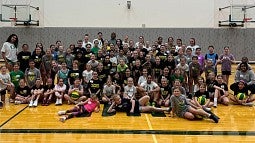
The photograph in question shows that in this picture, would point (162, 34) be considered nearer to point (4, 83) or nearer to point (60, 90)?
point (60, 90)

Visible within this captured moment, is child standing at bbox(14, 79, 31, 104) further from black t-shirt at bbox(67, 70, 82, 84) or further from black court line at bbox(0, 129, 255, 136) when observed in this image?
black court line at bbox(0, 129, 255, 136)

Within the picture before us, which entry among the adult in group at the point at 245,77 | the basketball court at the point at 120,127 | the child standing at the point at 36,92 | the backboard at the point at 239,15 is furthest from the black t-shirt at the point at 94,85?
the backboard at the point at 239,15

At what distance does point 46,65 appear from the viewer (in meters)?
11.6

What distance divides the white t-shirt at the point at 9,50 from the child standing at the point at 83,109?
3.58 meters

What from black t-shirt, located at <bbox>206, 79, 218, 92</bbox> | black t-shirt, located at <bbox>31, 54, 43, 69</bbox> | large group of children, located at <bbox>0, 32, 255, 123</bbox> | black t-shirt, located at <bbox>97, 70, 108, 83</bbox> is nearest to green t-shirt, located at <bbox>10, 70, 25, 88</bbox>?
large group of children, located at <bbox>0, 32, 255, 123</bbox>

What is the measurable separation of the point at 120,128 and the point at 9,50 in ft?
18.4

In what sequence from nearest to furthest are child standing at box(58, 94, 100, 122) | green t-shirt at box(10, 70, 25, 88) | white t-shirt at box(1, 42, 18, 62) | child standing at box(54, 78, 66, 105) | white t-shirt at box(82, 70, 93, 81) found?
child standing at box(58, 94, 100, 122) < child standing at box(54, 78, 66, 105) < green t-shirt at box(10, 70, 25, 88) < white t-shirt at box(82, 70, 93, 81) < white t-shirt at box(1, 42, 18, 62)

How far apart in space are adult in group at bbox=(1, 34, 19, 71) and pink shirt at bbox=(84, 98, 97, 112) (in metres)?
3.72

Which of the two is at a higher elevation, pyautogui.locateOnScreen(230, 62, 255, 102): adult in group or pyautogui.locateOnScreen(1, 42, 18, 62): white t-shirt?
pyautogui.locateOnScreen(1, 42, 18, 62): white t-shirt

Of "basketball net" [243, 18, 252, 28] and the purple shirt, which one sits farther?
"basketball net" [243, 18, 252, 28]

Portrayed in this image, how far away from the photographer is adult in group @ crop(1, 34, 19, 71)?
453 inches

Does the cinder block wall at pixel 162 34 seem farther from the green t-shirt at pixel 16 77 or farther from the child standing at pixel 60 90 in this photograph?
the child standing at pixel 60 90

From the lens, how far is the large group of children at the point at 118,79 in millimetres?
10173

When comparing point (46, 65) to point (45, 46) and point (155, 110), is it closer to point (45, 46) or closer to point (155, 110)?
point (155, 110)
